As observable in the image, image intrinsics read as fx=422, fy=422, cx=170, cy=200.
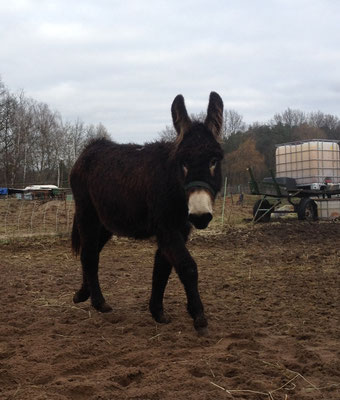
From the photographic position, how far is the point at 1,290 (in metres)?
6.24

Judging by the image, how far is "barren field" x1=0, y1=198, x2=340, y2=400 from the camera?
2.76 m

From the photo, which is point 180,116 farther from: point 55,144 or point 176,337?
point 55,144

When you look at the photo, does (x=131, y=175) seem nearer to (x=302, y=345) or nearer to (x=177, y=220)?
(x=177, y=220)

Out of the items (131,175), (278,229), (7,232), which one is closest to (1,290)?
(131,175)

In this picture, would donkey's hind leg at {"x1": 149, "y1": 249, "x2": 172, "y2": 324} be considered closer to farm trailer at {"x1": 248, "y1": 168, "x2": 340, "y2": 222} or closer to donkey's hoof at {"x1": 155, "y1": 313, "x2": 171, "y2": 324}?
donkey's hoof at {"x1": 155, "y1": 313, "x2": 171, "y2": 324}

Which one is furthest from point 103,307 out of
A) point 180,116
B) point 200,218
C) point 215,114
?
point 215,114

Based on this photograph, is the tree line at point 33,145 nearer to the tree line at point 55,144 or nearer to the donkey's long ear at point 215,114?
the tree line at point 55,144

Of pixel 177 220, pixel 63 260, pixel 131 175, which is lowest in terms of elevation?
pixel 63 260

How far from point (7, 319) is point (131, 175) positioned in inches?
82.3

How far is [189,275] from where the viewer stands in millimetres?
3859

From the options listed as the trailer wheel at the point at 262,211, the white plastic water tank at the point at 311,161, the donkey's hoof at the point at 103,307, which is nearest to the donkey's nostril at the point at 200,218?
the donkey's hoof at the point at 103,307

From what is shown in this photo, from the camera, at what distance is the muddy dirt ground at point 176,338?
2.76m

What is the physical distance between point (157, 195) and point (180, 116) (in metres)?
0.80

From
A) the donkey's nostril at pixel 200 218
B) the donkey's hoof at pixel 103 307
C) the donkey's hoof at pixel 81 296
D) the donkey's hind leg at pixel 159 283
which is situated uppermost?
the donkey's nostril at pixel 200 218
